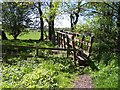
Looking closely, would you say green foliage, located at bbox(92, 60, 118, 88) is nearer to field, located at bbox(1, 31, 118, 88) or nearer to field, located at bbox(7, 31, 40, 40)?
field, located at bbox(1, 31, 118, 88)

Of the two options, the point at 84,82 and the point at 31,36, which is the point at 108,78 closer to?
the point at 84,82

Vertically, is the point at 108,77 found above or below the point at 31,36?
above

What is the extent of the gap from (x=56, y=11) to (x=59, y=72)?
2.54 meters

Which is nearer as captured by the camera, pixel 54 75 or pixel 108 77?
pixel 108 77

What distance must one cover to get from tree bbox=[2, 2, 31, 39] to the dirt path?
1028 centimetres

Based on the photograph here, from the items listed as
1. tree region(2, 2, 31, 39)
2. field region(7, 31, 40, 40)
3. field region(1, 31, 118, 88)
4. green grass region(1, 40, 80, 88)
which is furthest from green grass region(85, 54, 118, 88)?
field region(7, 31, 40, 40)

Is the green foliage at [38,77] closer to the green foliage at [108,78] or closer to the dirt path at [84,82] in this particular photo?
the dirt path at [84,82]

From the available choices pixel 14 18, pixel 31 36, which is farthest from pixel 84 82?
pixel 31 36

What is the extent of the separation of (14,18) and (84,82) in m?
11.0

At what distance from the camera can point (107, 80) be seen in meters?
4.66

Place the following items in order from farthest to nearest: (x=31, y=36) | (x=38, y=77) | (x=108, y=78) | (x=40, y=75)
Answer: (x=31, y=36), (x=40, y=75), (x=38, y=77), (x=108, y=78)

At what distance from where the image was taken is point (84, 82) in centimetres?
505

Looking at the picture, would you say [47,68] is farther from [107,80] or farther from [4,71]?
[107,80]

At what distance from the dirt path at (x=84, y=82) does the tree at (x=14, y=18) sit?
10276mm
